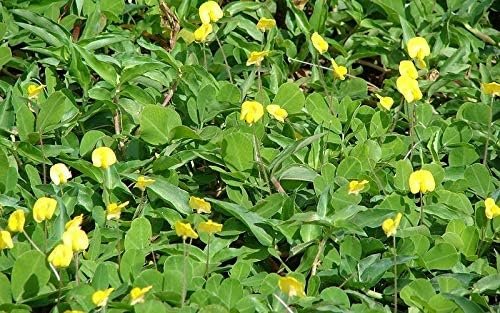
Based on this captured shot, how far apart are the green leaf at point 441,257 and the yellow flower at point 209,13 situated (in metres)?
1.00

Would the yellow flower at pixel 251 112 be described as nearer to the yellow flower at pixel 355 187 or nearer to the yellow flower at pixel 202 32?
the yellow flower at pixel 355 187

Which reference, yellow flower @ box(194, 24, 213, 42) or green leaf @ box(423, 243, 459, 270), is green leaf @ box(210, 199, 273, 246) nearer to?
green leaf @ box(423, 243, 459, 270)

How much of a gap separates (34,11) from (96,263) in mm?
1127

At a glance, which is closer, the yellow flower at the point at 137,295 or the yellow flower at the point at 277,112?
the yellow flower at the point at 137,295

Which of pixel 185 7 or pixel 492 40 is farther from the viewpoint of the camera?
pixel 492 40

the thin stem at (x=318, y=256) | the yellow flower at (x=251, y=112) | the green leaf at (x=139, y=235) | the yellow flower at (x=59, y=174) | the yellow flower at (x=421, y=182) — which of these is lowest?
the thin stem at (x=318, y=256)

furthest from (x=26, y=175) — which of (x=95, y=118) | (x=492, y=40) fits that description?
(x=492, y=40)

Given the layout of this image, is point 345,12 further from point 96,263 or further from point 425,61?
point 96,263

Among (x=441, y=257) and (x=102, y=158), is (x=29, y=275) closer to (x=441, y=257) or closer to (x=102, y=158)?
(x=102, y=158)

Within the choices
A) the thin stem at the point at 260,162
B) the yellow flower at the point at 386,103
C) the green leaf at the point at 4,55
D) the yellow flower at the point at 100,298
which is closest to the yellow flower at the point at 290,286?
the yellow flower at the point at 100,298

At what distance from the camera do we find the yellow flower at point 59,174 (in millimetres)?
2518

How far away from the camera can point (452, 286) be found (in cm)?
241

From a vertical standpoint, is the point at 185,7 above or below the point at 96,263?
above

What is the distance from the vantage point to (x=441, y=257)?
249 centimetres
